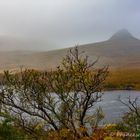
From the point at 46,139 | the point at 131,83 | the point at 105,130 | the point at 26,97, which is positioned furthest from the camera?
the point at 131,83

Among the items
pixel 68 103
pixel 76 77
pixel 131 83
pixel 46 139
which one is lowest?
pixel 131 83

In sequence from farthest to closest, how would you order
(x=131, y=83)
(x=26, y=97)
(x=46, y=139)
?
(x=131, y=83) < (x=26, y=97) < (x=46, y=139)

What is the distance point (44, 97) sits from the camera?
575 inches

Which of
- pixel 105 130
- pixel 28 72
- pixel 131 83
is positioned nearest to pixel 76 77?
pixel 28 72

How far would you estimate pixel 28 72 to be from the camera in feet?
47.9

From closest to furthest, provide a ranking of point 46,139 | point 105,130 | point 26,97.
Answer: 1. point 105,130
2. point 46,139
3. point 26,97

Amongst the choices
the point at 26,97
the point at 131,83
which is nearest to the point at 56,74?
the point at 26,97

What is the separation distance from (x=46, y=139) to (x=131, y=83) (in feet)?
260

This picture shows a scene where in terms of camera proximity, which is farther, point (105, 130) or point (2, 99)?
point (2, 99)

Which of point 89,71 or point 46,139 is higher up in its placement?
point 89,71

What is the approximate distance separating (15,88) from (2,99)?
58 cm

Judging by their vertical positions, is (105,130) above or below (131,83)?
above

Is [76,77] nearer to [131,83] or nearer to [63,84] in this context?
[63,84]

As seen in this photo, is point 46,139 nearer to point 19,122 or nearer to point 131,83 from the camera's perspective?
point 19,122
